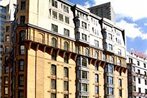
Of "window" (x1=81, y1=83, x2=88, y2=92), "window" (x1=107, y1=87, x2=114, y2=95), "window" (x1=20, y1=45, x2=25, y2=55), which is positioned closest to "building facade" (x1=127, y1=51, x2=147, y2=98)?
"window" (x1=107, y1=87, x2=114, y2=95)

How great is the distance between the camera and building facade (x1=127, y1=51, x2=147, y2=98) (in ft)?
404

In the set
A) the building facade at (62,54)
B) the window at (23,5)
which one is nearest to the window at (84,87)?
the building facade at (62,54)

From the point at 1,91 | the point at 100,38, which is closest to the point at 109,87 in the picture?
the point at 100,38

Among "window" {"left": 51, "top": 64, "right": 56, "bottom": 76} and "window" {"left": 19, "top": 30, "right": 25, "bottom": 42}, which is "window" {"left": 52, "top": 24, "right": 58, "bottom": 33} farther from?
"window" {"left": 51, "top": 64, "right": 56, "bottom": 76}

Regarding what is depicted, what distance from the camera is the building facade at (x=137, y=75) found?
404ft

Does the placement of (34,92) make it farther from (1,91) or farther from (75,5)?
(1,91)

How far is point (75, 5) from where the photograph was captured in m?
95.4

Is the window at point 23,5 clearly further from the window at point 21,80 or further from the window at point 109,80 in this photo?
the window at point 109,80

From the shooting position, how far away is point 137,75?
126 metres

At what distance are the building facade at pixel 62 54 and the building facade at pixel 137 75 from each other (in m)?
13.6

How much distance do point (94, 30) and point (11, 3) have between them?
43.7 meters

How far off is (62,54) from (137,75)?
46367mm

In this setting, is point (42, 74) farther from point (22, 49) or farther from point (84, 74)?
point (84, 74)

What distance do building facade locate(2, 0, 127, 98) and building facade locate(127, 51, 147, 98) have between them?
13609 mm
